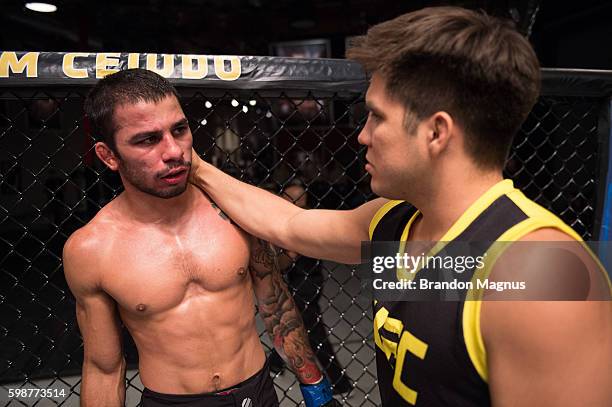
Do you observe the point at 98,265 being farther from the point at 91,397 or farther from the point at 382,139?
the point at 382,139

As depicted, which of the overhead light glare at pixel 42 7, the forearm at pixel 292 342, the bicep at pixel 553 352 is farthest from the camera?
the overhead light glare at pixel 42 7

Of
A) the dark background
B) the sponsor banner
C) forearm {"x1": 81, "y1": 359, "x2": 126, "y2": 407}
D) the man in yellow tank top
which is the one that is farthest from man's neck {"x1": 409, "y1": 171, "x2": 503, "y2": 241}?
the dark background

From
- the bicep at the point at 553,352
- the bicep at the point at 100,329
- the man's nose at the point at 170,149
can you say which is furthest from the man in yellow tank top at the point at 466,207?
the bicep at the point at 100,329

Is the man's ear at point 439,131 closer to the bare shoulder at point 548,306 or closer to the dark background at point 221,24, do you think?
the bare shoulder at point 548,306

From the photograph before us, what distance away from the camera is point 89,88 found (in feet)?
4.91

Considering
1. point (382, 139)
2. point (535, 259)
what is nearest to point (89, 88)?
point (382, 139)

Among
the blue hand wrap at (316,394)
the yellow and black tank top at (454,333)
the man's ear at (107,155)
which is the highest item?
the man's ear at (107,155)

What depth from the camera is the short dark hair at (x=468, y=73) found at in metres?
0.95

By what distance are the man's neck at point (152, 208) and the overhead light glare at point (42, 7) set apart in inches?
265

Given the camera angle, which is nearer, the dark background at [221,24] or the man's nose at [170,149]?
the man's nose at [170,149]

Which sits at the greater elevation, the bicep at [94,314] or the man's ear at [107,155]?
the man's ear at [107,155]

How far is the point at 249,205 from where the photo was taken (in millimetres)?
1583

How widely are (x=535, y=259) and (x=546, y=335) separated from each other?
0.15 meters

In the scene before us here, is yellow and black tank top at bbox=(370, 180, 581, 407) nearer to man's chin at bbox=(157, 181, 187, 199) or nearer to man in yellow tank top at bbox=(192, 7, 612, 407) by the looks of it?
man in yellow tank top at bbox=(192, 7, 612, 407)
